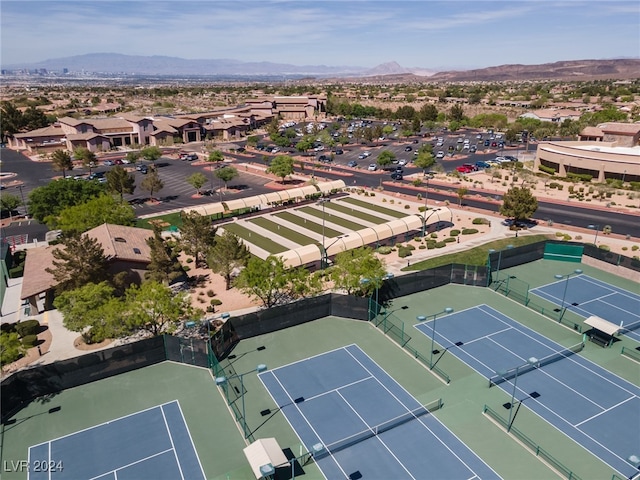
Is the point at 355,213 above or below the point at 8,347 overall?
below

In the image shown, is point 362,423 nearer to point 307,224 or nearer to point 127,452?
point 127,452

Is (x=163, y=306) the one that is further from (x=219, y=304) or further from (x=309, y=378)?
(x=309, y=378)

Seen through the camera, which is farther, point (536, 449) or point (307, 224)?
point (307, 224)

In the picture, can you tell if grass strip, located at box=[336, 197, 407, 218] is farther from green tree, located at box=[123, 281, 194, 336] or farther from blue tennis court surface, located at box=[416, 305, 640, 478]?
green tree, located at box=[123, 281, 194, 336]

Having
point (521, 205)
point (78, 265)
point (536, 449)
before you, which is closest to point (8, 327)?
point (78, 265)

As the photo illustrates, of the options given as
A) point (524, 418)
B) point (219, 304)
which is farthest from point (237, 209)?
point (524, 418)

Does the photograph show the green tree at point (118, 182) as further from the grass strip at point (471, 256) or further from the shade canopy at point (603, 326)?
the shade canopy at point (603, 326)

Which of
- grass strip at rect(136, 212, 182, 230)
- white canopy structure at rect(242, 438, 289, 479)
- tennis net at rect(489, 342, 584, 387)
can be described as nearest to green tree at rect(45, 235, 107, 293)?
white canopy structure at rect(242, 438, 289, 479)
